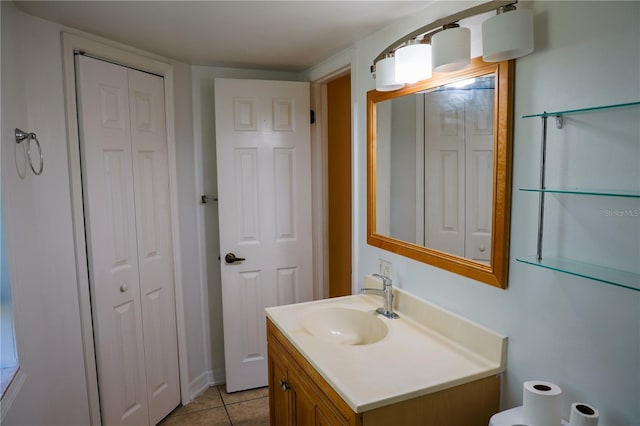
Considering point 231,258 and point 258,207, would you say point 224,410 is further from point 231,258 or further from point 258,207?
point 258,207

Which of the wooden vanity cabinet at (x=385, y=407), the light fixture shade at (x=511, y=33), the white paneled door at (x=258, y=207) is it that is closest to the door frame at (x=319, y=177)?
the white paneled door at (x=258, y=207)

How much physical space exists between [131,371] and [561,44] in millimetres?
2395

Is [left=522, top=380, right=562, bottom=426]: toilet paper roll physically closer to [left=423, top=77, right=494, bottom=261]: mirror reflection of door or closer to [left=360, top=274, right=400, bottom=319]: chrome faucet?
[left=423, top=77, right=494, bottom=261]: mirror reflection of door

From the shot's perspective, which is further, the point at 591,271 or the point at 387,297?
the point at 387,297

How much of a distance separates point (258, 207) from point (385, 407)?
1.72 meters

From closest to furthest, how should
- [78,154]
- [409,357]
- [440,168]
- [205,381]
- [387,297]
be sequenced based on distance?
[409,357], [440,168], [387,297], [78,154], [205,381]

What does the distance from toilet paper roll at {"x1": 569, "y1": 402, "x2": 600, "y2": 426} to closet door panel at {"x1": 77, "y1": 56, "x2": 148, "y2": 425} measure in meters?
1.98

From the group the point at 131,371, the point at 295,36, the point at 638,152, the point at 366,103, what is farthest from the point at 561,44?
A: the point at 131,371

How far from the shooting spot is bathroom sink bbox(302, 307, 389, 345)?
1.83m

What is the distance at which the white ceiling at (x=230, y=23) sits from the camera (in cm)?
163

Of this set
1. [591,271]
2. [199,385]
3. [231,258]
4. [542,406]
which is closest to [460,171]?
[591,271]

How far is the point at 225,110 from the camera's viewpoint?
259 cm

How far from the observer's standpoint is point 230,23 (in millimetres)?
1851

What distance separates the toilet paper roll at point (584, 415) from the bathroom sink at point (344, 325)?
818 millimetres
